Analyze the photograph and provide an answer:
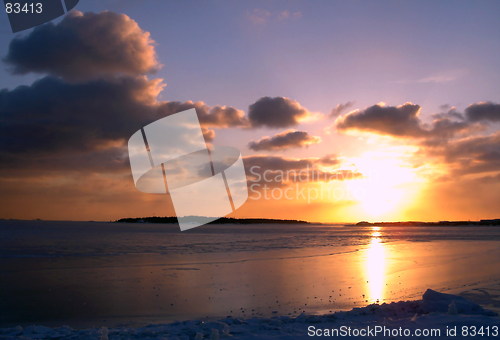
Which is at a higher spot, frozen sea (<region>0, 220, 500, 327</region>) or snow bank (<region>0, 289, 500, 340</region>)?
snow bank (<region>0, 289, 500, 340</region>)

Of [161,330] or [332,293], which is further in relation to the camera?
[332,293]

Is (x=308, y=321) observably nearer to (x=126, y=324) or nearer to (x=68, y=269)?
(x=126, y=324)

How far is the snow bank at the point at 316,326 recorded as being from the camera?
8.53 meters

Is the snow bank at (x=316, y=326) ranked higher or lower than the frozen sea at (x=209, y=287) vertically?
higher

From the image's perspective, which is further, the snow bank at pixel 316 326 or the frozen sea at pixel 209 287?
the frozen sea at pixel 209 287

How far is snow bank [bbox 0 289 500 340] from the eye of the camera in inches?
336

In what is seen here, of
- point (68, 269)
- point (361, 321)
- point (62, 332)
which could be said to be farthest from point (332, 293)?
point (68, 269)

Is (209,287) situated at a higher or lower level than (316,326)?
lower

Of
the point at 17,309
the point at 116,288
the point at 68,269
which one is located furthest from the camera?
the point at 68,269

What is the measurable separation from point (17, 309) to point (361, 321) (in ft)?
31.1

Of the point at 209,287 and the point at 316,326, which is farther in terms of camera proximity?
the point at 209,287

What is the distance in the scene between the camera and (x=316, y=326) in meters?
9.23

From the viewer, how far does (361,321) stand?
9.57 meters

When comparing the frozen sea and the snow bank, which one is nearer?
the snow bank
